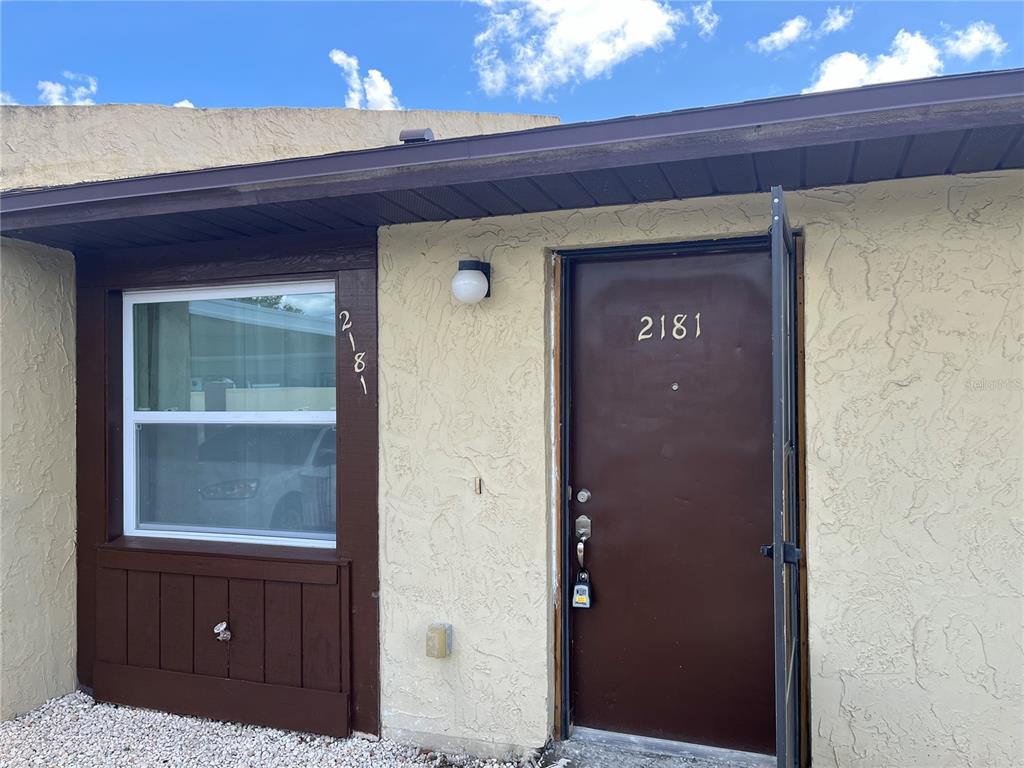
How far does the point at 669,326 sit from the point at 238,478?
2.44m

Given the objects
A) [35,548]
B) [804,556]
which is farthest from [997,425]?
[35,548]

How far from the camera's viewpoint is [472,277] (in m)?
2.92

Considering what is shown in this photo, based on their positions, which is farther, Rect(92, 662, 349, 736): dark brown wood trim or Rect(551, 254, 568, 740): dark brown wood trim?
Rect(92, 662, 349, 736): dark brown wood trim

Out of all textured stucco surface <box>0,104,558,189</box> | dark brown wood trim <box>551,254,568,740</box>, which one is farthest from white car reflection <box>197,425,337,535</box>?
textured stucco surface <box>0,104,558,189</box>

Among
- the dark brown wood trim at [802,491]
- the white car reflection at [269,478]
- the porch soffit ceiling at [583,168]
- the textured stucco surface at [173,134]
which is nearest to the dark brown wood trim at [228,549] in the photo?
the white car reflection at [269,478]

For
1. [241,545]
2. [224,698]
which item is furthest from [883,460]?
[224,698]

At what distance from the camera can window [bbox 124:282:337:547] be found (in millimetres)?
3455

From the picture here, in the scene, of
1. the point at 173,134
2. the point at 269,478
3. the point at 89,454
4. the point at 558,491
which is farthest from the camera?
the point at 173,134

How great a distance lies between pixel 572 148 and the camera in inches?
89.8

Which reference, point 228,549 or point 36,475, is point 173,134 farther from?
point 228,549

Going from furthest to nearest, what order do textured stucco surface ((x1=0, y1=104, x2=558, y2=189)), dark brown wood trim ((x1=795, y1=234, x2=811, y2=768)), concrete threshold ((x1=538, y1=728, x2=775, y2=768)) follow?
textured stucco surface ((x1=0, y1=104, x2=558, y2=189))
concrete threshold ((x1=538, y1=728, x2=775, y2=768))
dark brown wood trim ((x1=795, y1=234, x2=811, y2=768))

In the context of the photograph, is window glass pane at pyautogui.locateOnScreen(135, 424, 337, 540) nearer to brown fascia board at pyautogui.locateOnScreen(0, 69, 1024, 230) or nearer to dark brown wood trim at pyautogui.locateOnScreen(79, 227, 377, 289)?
dark brown wood trim at pyautogui.locateOnScreen(79, 227, 377, 289)

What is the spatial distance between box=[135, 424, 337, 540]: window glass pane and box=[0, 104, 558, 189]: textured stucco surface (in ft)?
7.79

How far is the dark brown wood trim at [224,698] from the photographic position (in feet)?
10.6
